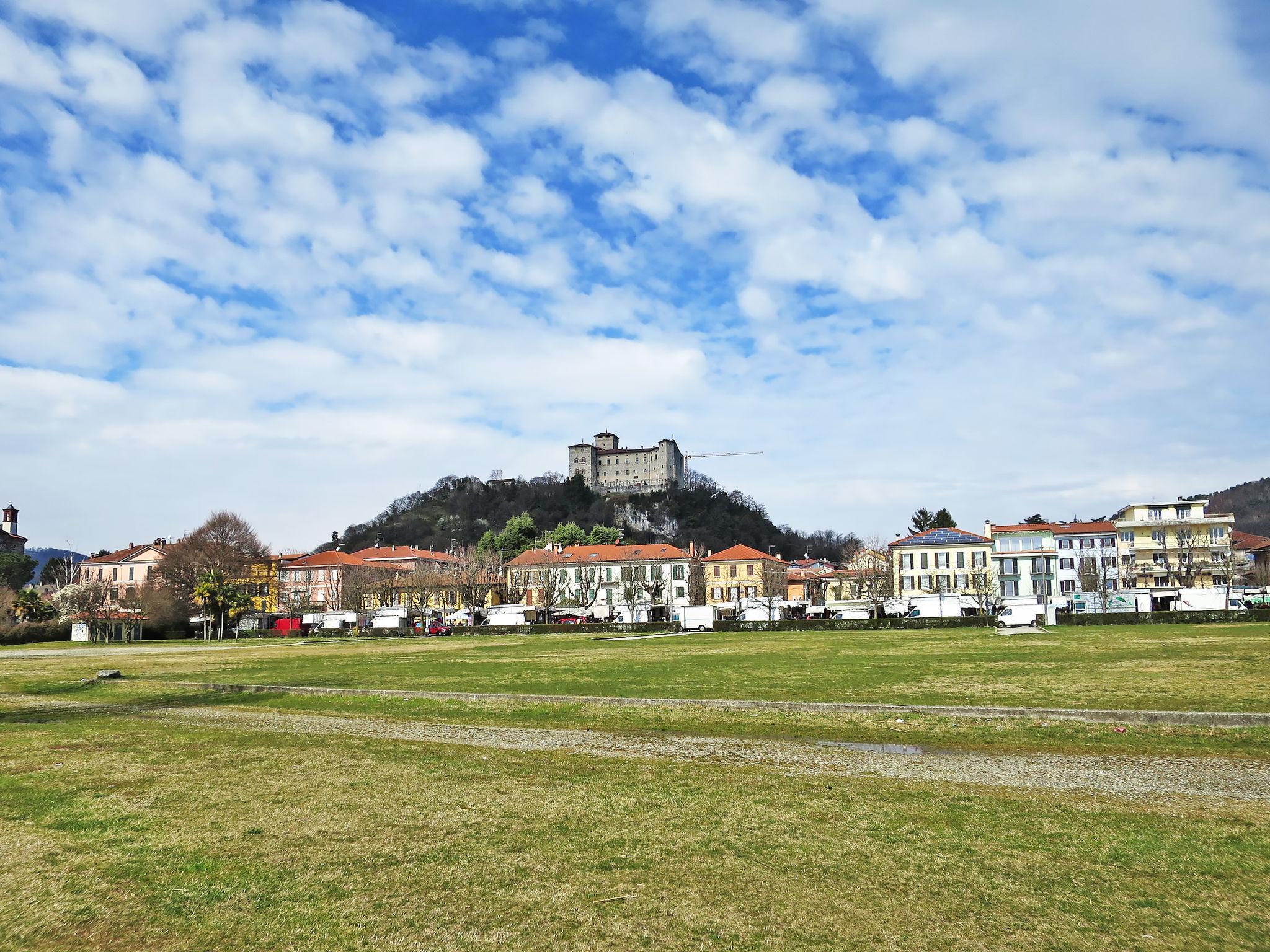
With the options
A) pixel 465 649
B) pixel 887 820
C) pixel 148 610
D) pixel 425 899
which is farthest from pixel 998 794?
pixel 148 610

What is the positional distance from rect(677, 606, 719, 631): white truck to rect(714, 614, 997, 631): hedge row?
644 mm

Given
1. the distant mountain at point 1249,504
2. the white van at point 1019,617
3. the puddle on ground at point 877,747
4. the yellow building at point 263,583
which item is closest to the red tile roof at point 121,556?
the yellow building at point 263,583

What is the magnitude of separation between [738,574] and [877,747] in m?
108

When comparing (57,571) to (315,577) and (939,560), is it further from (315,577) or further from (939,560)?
(939,560)

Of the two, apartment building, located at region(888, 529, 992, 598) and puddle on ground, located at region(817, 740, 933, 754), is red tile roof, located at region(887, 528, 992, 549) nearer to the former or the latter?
apartment building, located at region(888, 529, 992, 598)

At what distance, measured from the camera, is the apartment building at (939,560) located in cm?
10275

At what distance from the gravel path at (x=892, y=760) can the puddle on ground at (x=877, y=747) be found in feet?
0.29

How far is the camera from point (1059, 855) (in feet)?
22.9

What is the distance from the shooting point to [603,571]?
118 metres

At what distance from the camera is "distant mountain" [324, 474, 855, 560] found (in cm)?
17312

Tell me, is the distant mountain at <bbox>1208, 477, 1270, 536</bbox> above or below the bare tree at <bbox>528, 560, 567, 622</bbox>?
above

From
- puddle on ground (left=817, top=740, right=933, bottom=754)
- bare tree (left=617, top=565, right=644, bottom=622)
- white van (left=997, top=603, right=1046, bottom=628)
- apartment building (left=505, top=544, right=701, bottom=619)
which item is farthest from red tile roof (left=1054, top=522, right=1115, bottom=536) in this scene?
puddle on ground (left=817, top=740, right=933, bottom=754)

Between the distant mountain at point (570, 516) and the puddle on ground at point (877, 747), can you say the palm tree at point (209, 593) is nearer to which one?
the puddle on ground at point (877, 747)

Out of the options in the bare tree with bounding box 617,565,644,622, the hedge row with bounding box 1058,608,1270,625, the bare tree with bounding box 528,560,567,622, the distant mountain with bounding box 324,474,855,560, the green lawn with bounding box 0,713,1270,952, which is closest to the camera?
the green lawn with bounding box 0,713,1270,952
